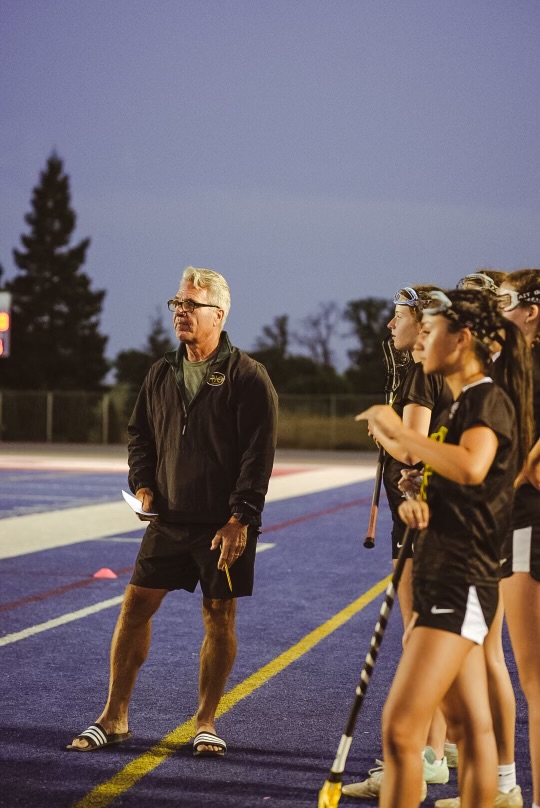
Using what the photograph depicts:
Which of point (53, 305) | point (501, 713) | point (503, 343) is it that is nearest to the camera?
point (503, 343)

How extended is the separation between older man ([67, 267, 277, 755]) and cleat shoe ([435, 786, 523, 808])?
1098 millimetres

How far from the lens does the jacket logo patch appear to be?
5109 mm

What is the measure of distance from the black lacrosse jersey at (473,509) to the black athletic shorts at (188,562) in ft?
5.57

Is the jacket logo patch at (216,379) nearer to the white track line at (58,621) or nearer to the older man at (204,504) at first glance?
the older man at (204,504)

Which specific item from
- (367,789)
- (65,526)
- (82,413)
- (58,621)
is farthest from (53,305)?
(367,789)

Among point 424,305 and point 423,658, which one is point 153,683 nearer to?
point 424,305

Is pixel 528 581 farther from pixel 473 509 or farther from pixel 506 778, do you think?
pixel 506 778

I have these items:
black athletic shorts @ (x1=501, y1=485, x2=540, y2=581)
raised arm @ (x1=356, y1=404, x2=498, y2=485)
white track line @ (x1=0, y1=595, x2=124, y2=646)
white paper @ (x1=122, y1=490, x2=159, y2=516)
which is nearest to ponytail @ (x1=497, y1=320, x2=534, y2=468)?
raised arm @ (x1=356, y1=404, x2=498, y2=485)

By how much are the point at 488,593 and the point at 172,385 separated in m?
2.24

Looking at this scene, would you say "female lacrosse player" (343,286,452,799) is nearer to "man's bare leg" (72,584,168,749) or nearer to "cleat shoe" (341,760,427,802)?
"cleat shoe" (341,760,427,802)

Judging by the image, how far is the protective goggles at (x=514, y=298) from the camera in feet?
13.4

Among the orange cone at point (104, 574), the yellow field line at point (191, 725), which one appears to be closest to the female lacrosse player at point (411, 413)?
the yellow field line at point (191, 725)

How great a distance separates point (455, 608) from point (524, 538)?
0.78 metres

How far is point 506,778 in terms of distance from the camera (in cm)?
421
